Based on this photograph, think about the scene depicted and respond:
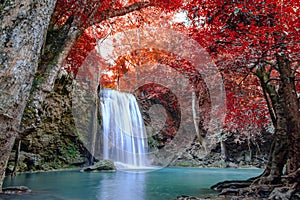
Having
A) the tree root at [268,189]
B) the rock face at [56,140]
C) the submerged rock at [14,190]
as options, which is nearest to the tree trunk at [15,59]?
the submerged rock at [14,190]

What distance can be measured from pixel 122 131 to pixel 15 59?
44.5 feet

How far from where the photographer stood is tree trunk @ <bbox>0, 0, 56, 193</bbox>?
6.88 feet

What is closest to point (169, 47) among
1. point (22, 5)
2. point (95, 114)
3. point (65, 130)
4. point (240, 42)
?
point (95, 114)

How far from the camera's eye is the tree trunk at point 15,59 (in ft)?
6.88

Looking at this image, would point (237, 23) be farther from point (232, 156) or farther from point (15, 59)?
point (232, 156)

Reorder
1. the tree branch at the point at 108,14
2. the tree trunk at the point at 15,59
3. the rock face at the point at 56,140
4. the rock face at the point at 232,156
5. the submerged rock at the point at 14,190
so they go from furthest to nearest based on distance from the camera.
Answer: the rock face at the point at 232,156 → the rock face at the point at 56,140 → the submerged rock at the point at 14,190 → the tree branch at the point at 108,14 → the tree trunk at the point at 15,59

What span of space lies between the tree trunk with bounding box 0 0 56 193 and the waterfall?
12.4 metres

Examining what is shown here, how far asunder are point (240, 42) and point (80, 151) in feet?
37.3

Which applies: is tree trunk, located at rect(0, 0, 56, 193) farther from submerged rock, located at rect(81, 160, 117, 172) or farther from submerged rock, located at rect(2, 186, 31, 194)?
submerged rock, located at rect(81, 160, 117, 172)

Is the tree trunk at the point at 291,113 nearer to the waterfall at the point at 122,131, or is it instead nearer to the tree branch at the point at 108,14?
the tree branch at the point at 108,14

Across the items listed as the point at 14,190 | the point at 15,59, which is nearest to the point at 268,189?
the point at 15,59

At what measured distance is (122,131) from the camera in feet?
50.9

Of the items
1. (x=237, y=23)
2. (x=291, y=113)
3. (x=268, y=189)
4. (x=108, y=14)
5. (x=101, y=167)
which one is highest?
(x=108, y=14)

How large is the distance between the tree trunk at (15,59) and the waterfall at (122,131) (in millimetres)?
12442
